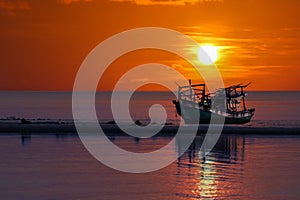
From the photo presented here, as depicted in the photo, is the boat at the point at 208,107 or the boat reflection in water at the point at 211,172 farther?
the boat at the point at 208,107

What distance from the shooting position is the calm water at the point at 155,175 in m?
25.1

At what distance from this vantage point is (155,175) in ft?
100

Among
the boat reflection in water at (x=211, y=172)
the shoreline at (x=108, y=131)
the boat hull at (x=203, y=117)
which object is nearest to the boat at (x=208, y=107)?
the boat hull at (x=203, y=117)

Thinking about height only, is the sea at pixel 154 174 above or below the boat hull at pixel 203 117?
below

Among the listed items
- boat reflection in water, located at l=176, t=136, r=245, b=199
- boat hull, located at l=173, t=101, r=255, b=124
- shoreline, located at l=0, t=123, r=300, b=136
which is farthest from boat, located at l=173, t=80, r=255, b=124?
boat reflection in water, located at l=176, t=136, r=245, b=199

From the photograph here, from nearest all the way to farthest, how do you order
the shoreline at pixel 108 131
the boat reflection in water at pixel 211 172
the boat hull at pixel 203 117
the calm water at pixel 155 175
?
1. the calm water at pixel 155 175
2. the boat reflection in water at pixel 211 172
3. the shoreline at pixel 108 131
4. the boat hull at pixel 203 117

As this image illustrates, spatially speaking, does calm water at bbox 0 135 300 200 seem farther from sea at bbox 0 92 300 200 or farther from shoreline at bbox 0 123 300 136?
shoreline at bbox 0 123 300 136

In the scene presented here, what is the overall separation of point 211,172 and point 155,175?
2.92 m

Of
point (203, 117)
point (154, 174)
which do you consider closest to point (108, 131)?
point (203, 117)

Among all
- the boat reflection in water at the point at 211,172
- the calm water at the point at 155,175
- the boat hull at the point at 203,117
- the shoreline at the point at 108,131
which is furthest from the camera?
the boat hull at the point at 203,117

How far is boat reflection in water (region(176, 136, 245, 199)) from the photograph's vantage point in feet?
83.6

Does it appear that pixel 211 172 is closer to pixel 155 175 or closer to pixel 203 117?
pixel 155 175

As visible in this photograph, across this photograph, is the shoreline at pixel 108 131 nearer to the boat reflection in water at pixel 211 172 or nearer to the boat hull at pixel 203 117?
the boat reflection in water at pixel 211 172

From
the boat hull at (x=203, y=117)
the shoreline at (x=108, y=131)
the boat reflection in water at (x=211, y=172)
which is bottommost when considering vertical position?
the boat reflection in water at (x=211, y=172)
